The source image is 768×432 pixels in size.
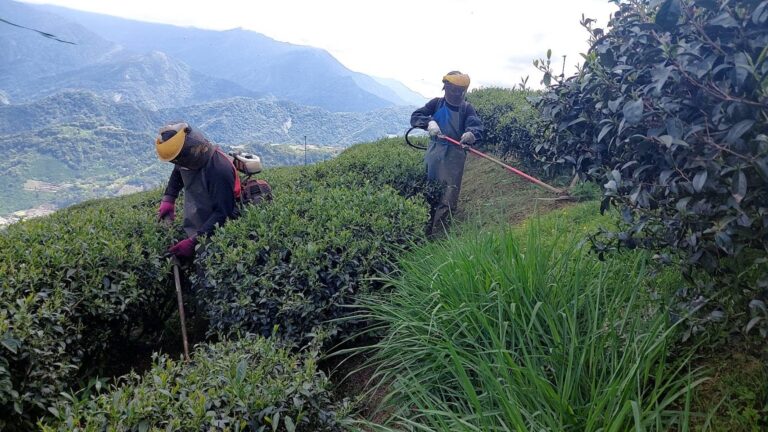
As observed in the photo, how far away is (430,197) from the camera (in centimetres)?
630

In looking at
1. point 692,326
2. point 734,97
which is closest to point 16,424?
point 692,326

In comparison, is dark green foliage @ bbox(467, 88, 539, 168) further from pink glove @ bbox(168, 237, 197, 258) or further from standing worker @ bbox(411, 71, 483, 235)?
pink glove @ bbox(168, 237, 197, 258)

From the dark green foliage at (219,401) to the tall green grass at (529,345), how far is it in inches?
15.1

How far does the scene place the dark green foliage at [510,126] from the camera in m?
7.45

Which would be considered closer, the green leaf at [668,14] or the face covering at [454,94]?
the green leaf at [668,14]

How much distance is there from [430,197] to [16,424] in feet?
15.3

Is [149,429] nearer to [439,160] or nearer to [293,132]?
[439,160]

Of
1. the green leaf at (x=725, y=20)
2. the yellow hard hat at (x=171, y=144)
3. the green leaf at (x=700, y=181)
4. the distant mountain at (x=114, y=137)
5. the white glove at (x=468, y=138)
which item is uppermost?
the green leaf at (x=725, y=20)

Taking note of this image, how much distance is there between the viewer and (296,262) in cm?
331

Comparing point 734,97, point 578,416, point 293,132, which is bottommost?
point 293,132

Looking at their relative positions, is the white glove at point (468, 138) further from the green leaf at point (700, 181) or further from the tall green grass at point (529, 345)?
the green leaf at point (700, 181)

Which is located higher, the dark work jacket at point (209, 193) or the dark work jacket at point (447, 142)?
the dark work jacket at point (447, 142)

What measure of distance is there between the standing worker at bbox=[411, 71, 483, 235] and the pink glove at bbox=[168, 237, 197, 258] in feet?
9.70

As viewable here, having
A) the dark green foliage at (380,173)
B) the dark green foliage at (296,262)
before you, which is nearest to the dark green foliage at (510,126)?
the dark green foliage at (380,173)
